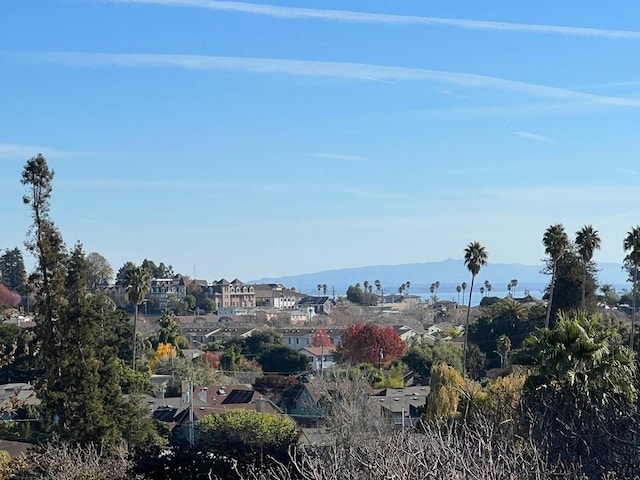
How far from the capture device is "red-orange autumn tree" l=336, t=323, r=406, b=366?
63.0m

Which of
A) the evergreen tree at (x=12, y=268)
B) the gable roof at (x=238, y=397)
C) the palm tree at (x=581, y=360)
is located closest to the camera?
the palm tree at (x=581, y=360)

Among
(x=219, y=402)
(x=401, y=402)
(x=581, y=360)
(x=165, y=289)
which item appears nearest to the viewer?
(x=581, y=360)

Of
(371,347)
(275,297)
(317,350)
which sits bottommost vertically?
(317,350)

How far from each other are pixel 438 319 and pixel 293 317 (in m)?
17.7

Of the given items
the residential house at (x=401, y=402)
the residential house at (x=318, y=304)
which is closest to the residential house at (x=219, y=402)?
the residential house at (x=401, y=402)

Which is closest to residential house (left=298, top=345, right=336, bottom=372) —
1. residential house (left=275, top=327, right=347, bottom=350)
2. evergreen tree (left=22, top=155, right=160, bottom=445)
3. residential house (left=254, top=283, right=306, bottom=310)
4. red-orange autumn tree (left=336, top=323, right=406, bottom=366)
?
red-orange autumn tree (left=336, top=323, right=406, bottom=366)

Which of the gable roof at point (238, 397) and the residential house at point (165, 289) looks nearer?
the gable roof at point (238, 397)

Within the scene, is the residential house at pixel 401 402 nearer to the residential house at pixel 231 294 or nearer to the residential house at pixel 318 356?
the residential house at pixel 318 356

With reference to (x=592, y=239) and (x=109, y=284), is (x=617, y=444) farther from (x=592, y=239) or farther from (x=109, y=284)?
(x=109, y=284)

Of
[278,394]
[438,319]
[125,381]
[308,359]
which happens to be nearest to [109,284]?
[438,319]

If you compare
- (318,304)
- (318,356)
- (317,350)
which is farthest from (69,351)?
(318,304)

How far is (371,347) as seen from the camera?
63.1m

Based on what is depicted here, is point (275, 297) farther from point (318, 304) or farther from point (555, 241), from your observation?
point (555, 241)

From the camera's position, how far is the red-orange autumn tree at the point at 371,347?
63000 millimetres
